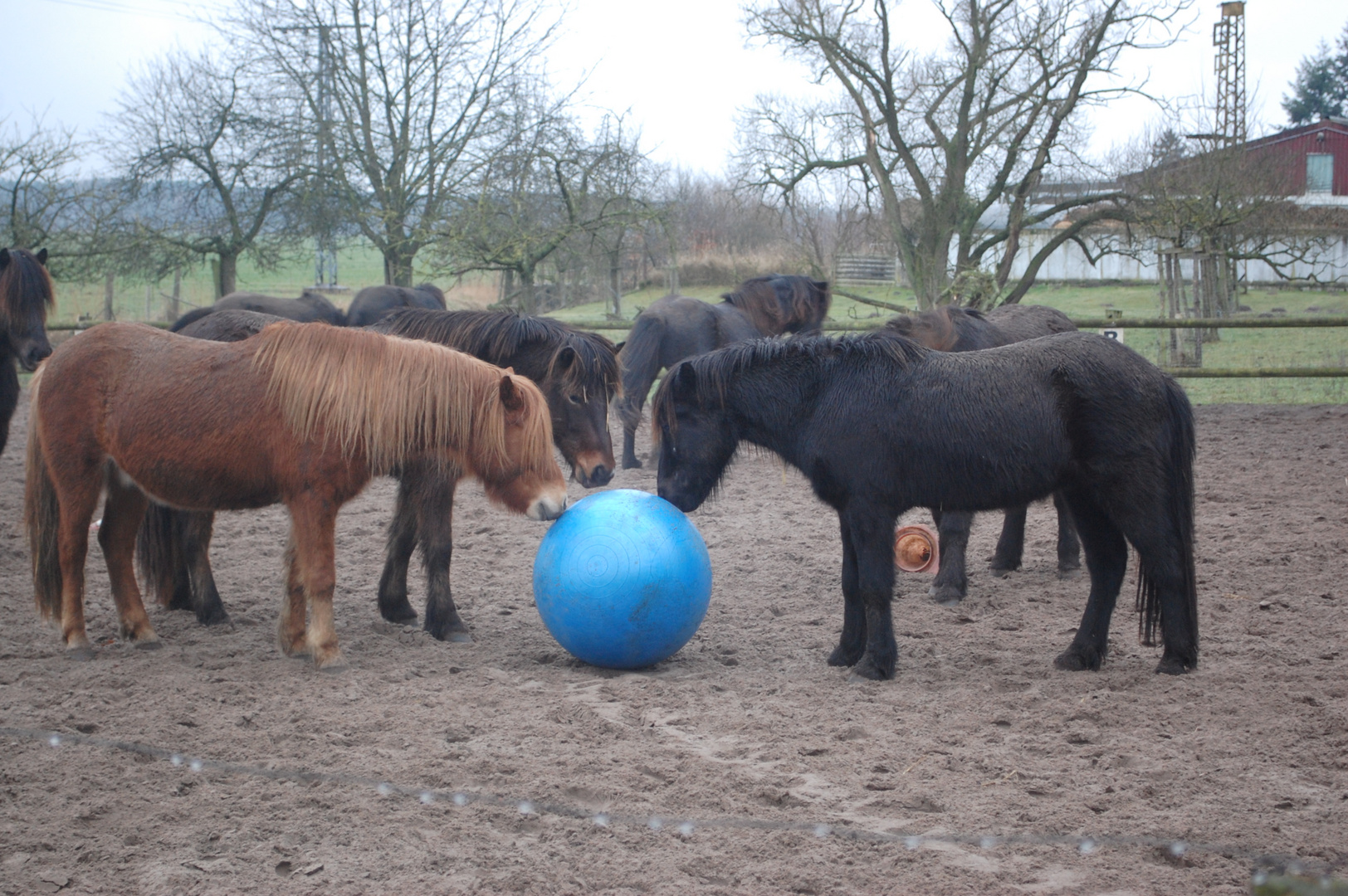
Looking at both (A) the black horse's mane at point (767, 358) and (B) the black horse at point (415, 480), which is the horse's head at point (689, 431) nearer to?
(A) the black horse's mane at point (767, 358)

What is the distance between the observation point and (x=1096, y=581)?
14.7 feet

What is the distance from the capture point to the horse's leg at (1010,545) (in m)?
6.36

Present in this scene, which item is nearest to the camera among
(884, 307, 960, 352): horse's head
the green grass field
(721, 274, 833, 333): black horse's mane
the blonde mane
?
the blonde mane

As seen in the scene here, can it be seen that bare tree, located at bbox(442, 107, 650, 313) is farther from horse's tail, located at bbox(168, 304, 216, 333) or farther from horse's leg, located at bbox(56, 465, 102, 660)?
horse's leg, located at bbox(56, 465, 102, 660)

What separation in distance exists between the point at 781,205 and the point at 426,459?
16.7 meters

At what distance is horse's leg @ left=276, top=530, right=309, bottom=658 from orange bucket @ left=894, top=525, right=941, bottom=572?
3660mm

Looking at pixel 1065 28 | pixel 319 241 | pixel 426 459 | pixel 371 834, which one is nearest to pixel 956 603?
pixel 426 459

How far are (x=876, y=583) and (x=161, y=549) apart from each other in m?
3.84

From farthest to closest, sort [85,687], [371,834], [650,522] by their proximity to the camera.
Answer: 1. [650,522]
2. [85,687]
3. [371,834]

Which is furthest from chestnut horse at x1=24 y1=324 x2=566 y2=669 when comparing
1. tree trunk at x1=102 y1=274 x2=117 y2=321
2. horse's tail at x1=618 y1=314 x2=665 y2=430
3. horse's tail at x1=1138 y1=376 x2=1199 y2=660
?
tree trunk at x1=102 y1=274 x2=117 y2=321

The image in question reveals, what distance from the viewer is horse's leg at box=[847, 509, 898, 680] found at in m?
4.27

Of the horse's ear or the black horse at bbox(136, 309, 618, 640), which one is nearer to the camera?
the horse's ear

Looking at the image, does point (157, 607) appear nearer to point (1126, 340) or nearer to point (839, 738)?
point (839, 738)

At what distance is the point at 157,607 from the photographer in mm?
5629
